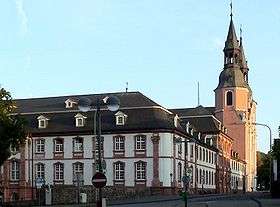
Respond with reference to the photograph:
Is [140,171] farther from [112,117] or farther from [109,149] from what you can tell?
[112,117]

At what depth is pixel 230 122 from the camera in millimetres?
145625

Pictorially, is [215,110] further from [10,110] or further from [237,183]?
[10,110]

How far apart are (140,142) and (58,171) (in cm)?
1326

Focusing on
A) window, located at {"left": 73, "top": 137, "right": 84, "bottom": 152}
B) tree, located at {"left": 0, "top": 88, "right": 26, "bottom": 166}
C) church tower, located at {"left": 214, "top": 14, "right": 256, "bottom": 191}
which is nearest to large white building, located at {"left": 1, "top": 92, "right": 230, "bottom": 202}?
window, located at {"left": 73, "top": 137, "right": 84, "bottom": 152}

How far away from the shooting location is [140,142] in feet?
301

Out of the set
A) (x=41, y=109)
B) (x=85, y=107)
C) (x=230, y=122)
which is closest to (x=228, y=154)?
(x=230, y=122)

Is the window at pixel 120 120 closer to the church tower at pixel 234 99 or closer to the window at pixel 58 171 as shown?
the window at pixel 58 171

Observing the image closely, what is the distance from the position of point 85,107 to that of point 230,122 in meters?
121

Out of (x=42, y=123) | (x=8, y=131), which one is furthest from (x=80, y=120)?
(x=8, y=131)

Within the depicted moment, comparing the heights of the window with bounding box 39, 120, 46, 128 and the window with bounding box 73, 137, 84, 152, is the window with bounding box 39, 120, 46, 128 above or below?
above

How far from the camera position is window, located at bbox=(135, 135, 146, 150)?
300 ft

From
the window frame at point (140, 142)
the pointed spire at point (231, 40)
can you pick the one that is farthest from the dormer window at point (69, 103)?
the pointed spire at point (231, 40)

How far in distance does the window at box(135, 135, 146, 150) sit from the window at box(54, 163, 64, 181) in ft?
38.6

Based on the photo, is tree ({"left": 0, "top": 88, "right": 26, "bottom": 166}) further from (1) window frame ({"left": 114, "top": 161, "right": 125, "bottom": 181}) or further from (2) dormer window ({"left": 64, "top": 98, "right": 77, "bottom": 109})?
(2) dormer window ({"left": 64, "top": 98, "right": 77, "bottom": 109})
